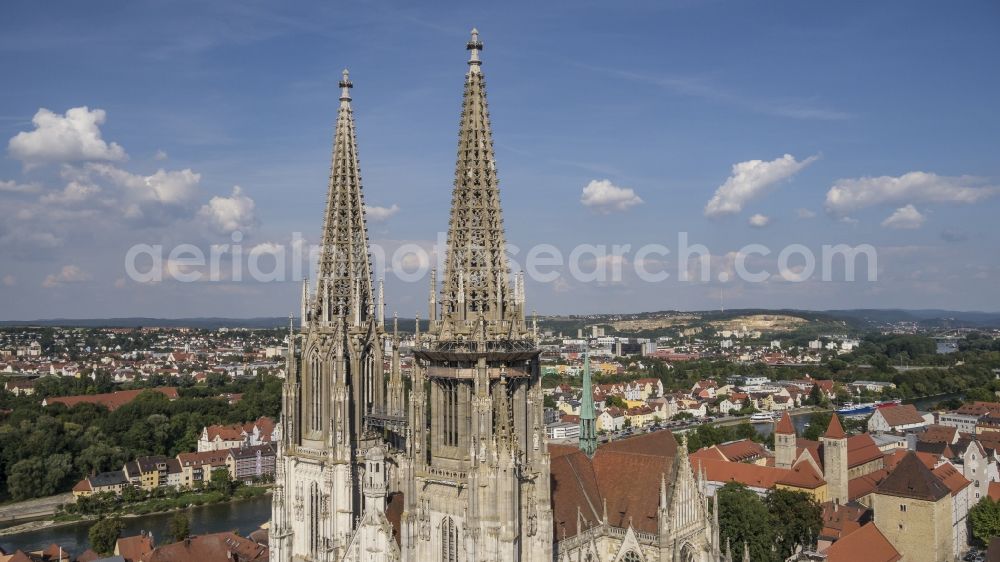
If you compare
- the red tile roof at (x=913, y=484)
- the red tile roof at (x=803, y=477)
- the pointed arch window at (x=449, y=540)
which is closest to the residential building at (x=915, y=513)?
the red tile roof at (x=913, y=484)

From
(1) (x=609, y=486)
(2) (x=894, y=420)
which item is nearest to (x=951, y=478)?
(1) (x=609, y=486)

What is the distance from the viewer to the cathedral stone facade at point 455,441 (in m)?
29.3

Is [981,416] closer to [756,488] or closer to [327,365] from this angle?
[756,488]

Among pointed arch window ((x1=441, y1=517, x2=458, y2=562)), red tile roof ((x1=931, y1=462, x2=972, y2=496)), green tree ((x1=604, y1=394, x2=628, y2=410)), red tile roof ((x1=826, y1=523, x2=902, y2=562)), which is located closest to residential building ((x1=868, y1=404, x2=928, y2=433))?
green tree ((x1=604, y1=394, x2=628, y2=410))

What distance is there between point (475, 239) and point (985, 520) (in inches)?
1907

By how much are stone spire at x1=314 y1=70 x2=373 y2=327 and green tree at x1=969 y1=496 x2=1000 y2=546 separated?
4716 cm

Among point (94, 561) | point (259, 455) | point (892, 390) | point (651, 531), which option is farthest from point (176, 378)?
point (651, 531)

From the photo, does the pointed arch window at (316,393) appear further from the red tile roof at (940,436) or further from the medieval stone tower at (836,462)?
the red tile roof at (940,436)

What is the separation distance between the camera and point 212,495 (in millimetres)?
88000

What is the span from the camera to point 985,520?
58.3 meters

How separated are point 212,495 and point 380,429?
57761 millimetres

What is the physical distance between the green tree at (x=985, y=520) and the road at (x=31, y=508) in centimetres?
8184

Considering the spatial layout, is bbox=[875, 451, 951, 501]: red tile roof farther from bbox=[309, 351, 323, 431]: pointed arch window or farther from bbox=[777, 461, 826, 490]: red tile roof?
bbox=[309, 351, 323, 431]: pointed arch window

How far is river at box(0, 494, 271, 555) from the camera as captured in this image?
7112 centimetres
